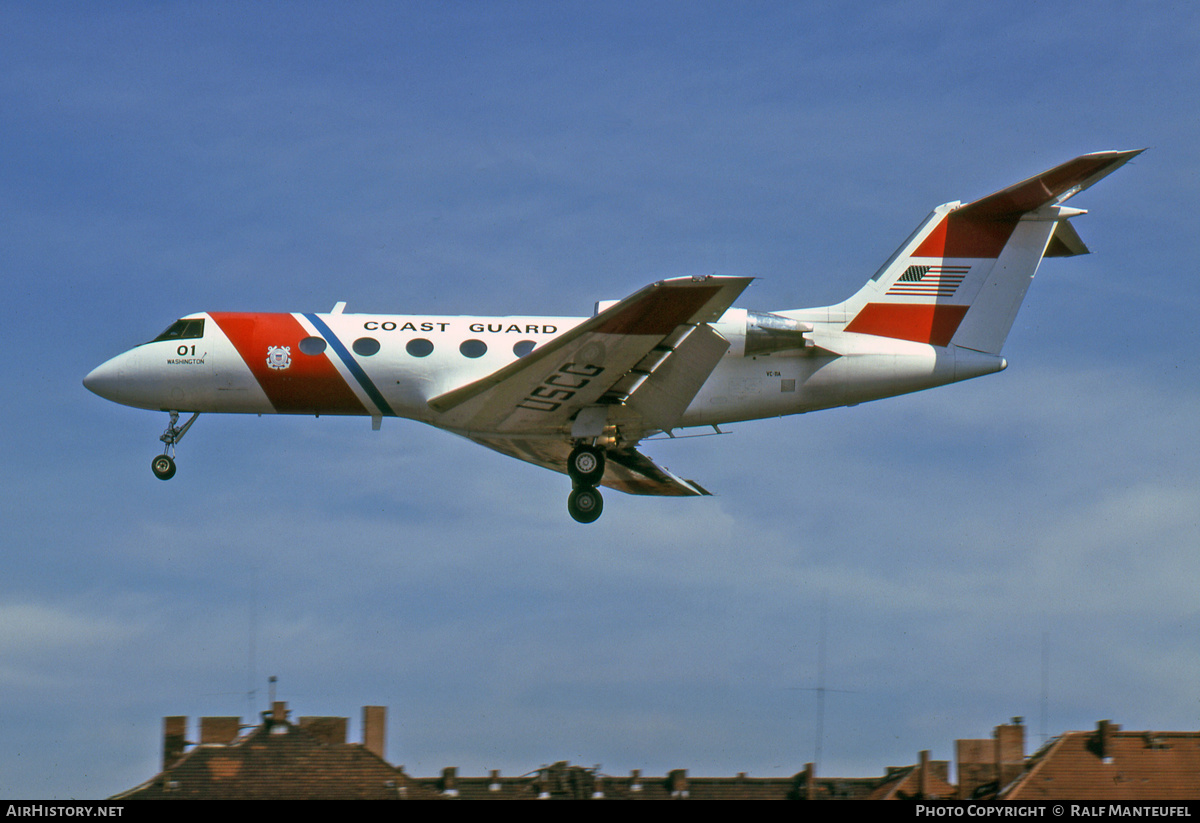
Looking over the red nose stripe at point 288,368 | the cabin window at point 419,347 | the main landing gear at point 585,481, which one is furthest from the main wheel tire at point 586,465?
the red nose stripe at point 288,368

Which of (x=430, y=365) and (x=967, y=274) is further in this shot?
(x=967, y=274)

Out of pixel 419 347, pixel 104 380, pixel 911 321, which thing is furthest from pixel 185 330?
pixel 911 321

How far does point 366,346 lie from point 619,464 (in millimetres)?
5524

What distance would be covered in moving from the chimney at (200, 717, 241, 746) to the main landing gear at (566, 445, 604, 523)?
26.1 feet

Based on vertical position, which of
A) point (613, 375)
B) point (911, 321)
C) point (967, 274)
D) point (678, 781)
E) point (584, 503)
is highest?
point (967, 274)

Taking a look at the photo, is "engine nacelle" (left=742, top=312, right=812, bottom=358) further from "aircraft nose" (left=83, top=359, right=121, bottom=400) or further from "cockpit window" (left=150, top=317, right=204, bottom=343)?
"aircraft nose" (left=83, top=359, right=121, bottom=400)

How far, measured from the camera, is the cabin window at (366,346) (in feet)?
69.8

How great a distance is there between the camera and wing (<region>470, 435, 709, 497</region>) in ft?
73.9

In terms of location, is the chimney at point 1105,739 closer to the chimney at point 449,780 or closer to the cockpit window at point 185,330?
the chimney at point 449,780

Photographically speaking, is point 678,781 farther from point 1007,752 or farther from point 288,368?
point 288,368

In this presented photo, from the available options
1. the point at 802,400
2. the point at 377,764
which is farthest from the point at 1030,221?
the point at 377,764

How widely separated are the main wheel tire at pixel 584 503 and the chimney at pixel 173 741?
27.0 ft

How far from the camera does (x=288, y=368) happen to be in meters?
21.4
